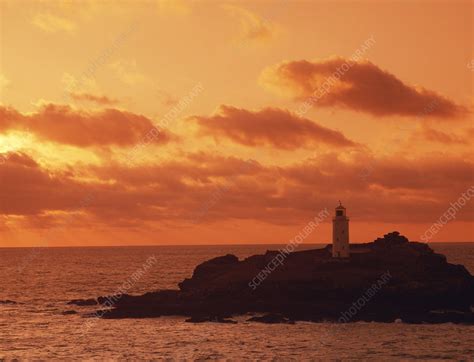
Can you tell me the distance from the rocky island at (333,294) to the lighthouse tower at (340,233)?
4.26 ft

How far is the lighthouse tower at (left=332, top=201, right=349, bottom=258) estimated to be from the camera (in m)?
85.8

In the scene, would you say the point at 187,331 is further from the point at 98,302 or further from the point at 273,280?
the point at 98,302

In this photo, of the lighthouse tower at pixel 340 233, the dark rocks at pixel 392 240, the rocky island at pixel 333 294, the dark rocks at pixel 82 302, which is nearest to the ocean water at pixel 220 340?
the rocky island at pixel 333 294

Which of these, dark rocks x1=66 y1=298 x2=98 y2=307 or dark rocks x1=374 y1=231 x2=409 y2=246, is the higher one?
dark rocks x1=374 y1=231 x2=409 y2=246

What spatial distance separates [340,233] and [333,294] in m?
11.1

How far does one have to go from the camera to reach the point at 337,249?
283ft

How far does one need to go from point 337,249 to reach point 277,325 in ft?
63.3

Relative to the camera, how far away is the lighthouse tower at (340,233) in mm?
85812

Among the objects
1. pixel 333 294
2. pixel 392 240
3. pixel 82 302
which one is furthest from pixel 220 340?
pixel 392 240

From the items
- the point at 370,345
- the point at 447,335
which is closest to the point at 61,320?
the point at 370,345

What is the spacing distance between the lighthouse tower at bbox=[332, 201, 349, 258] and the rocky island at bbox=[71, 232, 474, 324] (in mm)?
1298

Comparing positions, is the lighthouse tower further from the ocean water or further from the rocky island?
the ocean water

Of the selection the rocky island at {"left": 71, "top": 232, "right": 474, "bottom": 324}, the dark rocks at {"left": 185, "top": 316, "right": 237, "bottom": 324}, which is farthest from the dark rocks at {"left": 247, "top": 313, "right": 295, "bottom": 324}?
the dark rocks at {"left": 185, "top": 316, "right": 237, "bottom": 324}

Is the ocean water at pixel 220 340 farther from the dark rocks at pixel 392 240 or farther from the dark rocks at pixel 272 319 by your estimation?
the dark rocks at pixel 392 240
